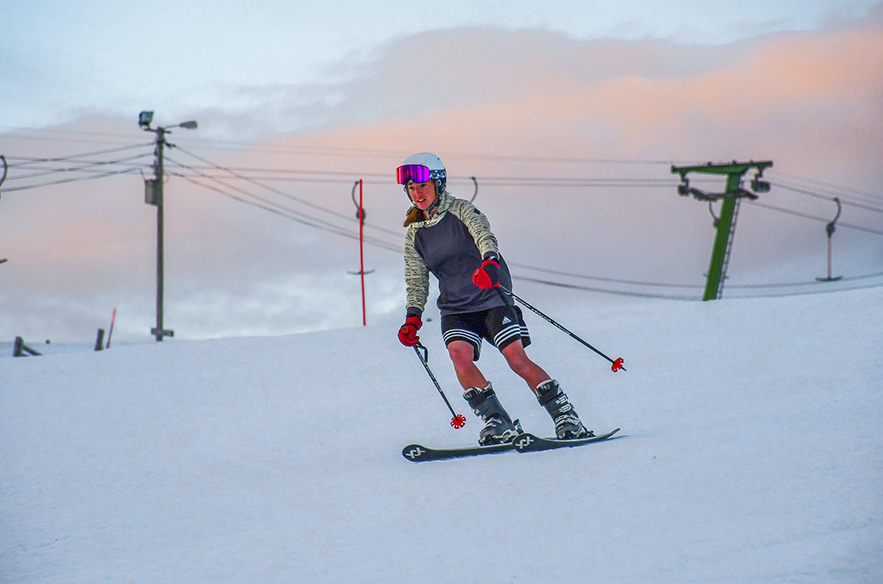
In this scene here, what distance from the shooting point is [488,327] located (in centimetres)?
552

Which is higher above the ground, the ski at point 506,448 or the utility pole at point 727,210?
the utility pole at point 727,210

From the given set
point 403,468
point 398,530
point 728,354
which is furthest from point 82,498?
point 728,354

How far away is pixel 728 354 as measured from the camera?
7.94 metres

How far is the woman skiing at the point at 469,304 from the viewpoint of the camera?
5.39 meters

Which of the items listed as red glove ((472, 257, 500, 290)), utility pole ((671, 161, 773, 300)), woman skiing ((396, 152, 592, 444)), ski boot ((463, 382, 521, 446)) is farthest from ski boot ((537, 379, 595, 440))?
utility pole ((671, 161, 773, 300))

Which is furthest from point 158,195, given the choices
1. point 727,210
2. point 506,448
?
point 506,448

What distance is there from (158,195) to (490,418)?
21830 millimetres

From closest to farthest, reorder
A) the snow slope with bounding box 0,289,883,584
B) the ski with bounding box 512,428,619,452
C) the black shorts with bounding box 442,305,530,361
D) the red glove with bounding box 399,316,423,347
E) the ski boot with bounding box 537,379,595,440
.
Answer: the snow slope with bounding box 0,289,883,584 < the ski with bounding box 512,428,619,452 < the ski boot with bounding box 537,379,595,440 < the black shorts with bounding box 442,305,530,361 < the red glove with bounding box 399,316,423,347

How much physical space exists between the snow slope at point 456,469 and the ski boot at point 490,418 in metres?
0.26

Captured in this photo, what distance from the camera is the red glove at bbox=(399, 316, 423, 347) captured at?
5.62m

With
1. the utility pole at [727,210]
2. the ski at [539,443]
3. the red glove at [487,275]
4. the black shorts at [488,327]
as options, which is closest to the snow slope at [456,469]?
the ski at [539,443]

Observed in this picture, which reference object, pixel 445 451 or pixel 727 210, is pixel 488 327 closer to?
pixel 445 451

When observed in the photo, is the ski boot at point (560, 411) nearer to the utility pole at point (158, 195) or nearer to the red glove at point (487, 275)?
the red glove at point (487, 275)

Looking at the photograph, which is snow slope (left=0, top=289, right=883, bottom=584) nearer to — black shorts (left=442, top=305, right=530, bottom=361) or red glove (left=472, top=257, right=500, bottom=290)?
black shorts (left=442, top=305, right=530, bottom=361)
